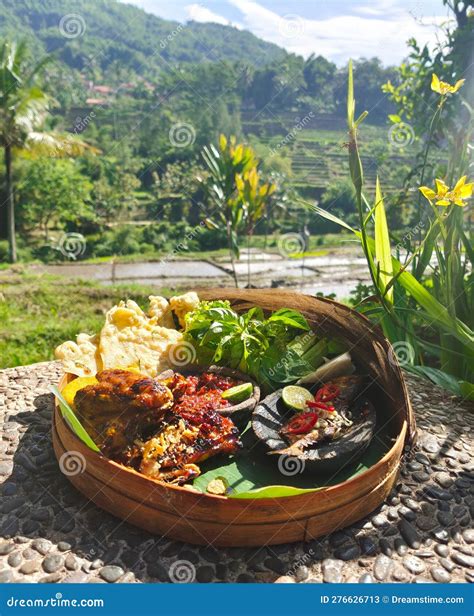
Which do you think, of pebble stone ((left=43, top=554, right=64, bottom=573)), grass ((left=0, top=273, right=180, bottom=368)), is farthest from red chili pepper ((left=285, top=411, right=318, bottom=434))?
grass ((left=0, top=273, right=180, bottom=368))

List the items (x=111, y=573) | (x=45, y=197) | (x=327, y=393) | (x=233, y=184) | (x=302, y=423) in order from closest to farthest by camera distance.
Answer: (x=111, y=573) → (x=302, y=423) → (x=327, y=393) → (x=233, y=184) → (x=45, y=197)

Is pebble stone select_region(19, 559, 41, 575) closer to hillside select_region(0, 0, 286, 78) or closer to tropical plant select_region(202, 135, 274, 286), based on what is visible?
tropical plant select_region(202, 135, 274, 286)

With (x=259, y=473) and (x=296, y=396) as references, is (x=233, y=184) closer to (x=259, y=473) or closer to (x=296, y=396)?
(x=296, y=396)

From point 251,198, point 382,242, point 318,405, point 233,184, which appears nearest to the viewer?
point 318,405

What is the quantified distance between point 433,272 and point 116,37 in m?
70.5

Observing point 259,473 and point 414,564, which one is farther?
point 259,473

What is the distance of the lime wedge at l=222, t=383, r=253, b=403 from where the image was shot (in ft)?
10.5

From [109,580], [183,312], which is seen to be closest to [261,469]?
[109,580]

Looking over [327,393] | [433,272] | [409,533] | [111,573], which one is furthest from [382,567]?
[433,272]

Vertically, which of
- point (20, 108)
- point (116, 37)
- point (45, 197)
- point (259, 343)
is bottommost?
point (45, 197)

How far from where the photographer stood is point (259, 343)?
11.6 feet

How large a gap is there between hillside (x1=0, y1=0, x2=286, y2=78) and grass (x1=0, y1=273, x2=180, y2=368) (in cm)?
5163

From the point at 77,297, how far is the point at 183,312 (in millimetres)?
5808

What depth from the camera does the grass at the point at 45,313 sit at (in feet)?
19.2
